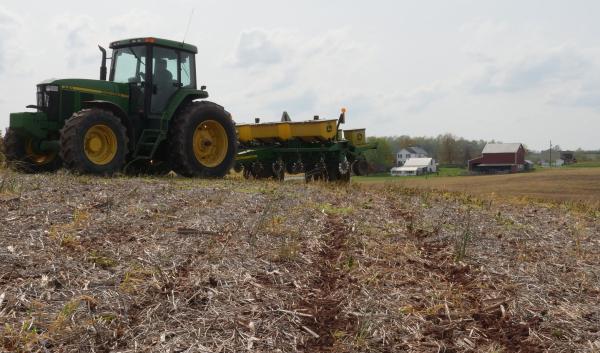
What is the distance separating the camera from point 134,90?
12.1 metres

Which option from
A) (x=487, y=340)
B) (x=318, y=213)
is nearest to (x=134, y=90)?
(x=318, y=213)

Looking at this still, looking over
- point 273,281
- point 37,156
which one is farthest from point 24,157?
point 273,281

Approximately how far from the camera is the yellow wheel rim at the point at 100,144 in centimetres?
1088

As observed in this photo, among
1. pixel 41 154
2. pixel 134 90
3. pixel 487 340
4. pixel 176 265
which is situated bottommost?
pixel 487 340

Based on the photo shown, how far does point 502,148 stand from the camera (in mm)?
89312

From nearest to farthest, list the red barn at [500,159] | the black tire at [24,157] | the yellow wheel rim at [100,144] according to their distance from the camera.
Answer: the yellow wheel rim at [100,144], the black tire at [24,157], the red barn at [500,159]

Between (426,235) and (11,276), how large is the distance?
449 centimetres

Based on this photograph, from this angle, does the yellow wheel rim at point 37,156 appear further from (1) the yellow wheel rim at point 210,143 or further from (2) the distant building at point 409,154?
(2) the distant building at point 409,154

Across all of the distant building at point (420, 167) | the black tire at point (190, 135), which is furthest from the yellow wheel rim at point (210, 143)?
the distant building at point (420, 167)

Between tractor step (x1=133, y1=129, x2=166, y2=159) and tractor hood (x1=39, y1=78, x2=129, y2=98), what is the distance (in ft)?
2.95

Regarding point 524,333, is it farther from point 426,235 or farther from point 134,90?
point 134,90

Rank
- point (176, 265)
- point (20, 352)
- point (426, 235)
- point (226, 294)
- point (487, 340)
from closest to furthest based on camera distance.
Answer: point (20, 352) → point (487, 340) → point (226, 294) → point (176, 265) → point (426, 235)

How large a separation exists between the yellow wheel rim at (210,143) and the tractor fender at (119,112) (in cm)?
144

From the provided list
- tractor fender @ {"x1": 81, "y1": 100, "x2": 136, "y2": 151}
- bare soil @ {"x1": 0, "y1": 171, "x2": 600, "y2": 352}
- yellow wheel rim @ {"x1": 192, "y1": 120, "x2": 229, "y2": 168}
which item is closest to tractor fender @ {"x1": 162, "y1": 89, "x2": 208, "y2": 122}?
yellow wheel rim @ {"x1": 192, "y1": 120, "x2": 229, "y2": 168}
